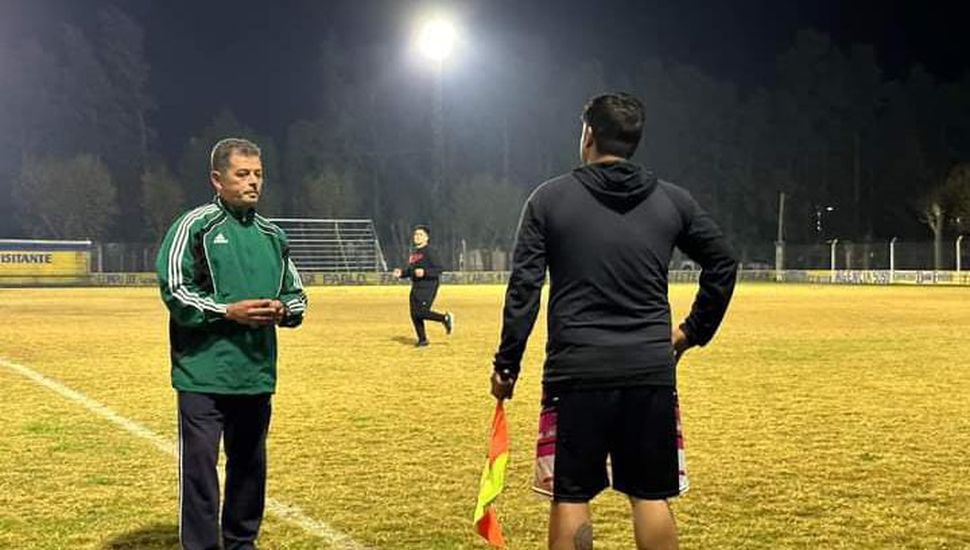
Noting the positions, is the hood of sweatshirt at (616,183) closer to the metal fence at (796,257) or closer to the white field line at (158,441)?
the white field line at (158,441)

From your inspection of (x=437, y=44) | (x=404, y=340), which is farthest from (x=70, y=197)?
(x=404, y=340)

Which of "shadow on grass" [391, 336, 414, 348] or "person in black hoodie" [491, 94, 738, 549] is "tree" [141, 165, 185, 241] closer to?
"shadow on grass" [391, 336, 414, 348]

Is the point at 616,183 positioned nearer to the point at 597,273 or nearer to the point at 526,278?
the point at 597,273

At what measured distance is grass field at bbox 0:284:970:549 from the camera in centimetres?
612

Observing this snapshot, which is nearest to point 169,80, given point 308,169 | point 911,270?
point 308,169

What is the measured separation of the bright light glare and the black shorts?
48999mm

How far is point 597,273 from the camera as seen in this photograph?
3984mm

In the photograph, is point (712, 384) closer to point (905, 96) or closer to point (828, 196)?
point (828, 196)

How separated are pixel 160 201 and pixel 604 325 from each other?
75727 mm

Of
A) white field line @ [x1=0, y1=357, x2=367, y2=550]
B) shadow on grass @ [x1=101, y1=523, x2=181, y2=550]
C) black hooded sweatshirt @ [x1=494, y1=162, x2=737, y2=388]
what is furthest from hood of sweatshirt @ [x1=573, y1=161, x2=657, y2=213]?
shadow on grass @ [x1=101, y1=523, x2=181, y2=550]

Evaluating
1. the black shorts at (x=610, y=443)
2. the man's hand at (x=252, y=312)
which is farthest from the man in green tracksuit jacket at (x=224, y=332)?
the black shorts at (x=610, y=443)

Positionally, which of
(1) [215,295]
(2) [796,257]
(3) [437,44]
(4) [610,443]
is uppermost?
(3) [437,44]

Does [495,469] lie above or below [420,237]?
below

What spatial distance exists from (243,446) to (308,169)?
272 feet
